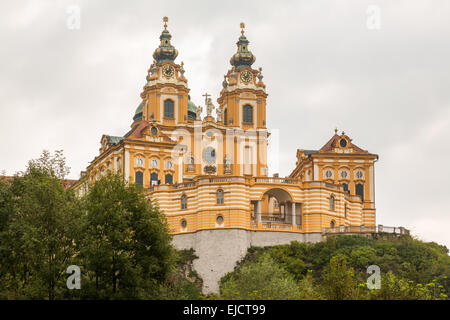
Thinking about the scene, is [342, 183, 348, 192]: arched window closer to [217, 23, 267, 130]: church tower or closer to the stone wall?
the stone wall

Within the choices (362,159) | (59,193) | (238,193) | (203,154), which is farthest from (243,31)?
(59,193)

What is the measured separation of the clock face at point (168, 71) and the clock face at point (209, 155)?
38.9 ft

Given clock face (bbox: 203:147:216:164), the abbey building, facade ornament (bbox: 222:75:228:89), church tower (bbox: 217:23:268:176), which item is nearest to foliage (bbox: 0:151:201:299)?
the abbey building

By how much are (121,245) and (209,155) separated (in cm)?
6147

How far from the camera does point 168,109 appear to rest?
128m

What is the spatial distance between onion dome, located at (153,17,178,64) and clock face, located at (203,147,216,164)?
14503 millimetres

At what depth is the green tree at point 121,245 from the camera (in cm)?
6419

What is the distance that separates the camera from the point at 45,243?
208ft

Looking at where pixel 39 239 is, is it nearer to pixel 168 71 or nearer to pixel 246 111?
pixel 168 71
